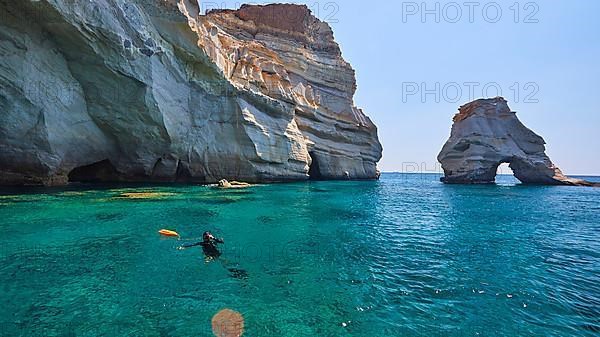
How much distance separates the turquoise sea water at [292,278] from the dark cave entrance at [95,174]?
1426 cm

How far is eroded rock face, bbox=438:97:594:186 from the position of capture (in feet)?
142

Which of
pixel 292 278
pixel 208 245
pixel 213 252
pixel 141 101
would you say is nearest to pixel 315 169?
pixel 141 101

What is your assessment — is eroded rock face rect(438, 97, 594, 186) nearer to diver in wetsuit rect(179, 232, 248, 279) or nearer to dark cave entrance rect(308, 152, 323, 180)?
dark cave entrance rect(308, 152, 323, 180)

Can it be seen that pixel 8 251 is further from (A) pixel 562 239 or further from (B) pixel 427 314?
(A) pixel 562 239

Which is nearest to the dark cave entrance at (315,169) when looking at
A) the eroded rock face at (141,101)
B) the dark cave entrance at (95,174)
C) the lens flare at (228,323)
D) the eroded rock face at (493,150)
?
the eroded rock face at (141,101)

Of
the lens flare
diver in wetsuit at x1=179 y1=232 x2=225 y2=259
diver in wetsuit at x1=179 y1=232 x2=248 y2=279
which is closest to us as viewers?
the lens flare

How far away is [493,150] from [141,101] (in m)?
45.6

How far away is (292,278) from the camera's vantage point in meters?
6.22

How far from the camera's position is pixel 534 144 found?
45281 millimetres

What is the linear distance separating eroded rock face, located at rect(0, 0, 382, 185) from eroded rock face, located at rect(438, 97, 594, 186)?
2150 centimetres

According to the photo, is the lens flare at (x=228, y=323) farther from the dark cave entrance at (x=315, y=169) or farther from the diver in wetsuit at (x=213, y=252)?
the dark cave entrance at (x=315, y=169)

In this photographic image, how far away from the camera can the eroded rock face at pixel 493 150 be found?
43.2 metres

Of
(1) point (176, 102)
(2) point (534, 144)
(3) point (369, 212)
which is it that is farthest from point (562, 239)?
(2) point (534, 144)

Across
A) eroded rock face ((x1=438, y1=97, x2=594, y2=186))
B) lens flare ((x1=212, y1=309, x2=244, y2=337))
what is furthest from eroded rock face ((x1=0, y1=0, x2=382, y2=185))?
eroded rock face ((x1=438, y1=97, x2=594, y2=186))
